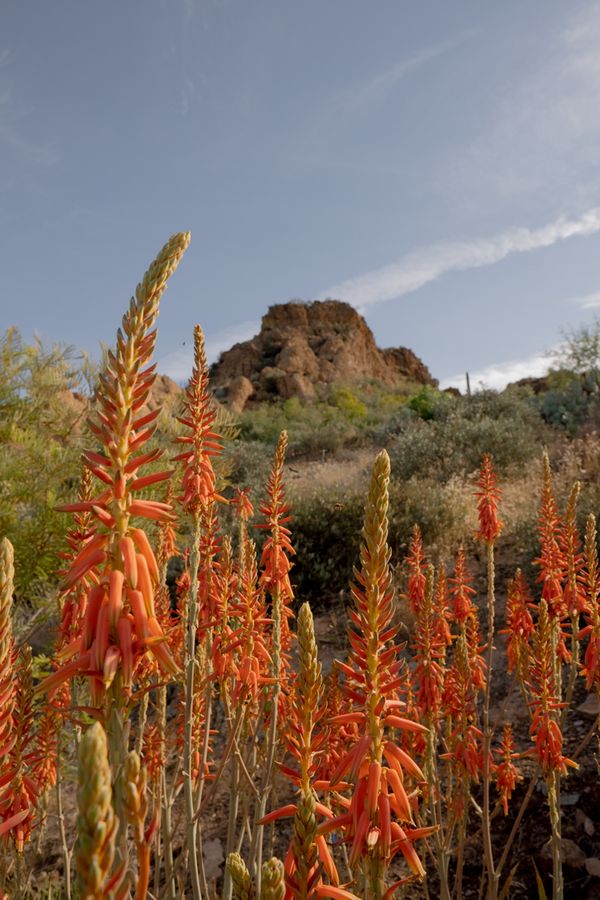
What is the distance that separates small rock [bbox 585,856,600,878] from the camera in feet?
11.6

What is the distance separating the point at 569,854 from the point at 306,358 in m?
50.3

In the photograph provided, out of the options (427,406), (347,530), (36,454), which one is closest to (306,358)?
(427,406)

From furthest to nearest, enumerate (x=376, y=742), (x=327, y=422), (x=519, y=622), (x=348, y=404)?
1. (x=348, y=404)
2. (x=327, y=422)
3. (x=519, y=622)
4. (x=376, y=742)

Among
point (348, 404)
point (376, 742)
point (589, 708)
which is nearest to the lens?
point (376, 742)

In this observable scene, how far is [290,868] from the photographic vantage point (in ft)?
4.17

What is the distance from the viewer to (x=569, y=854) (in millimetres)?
3688

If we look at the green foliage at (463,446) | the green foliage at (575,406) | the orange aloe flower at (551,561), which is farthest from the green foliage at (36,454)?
the green foliage at (575,406)

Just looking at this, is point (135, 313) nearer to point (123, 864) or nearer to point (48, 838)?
point (123, 864)

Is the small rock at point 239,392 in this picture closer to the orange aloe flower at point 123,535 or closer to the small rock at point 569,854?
the small rock at point 569,854

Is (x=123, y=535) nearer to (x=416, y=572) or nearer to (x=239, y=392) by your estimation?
(x=416, y=572)

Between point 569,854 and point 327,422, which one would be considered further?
point 327,422

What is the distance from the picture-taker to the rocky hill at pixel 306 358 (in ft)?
155

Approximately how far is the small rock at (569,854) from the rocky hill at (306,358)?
1557 inches

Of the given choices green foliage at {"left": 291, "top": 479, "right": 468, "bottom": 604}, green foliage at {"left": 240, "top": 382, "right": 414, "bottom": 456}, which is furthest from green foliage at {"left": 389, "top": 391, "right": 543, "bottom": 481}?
green foliage at {"left": 240, "top": 382, "right": 414, "bottom": 456}
